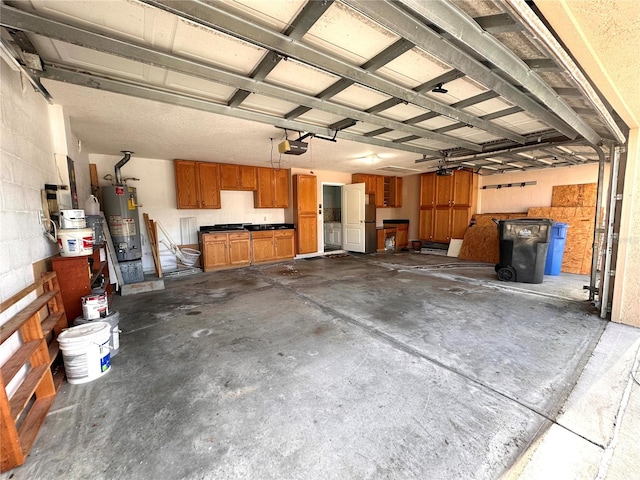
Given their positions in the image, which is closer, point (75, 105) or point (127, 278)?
point (75, 105)

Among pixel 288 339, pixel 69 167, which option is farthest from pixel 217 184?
pixel 288 339

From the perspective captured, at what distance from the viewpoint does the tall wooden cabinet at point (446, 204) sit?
7.13 meters

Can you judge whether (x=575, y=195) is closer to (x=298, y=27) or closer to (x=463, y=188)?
(x=463, y=188)

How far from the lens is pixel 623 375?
1989 mm

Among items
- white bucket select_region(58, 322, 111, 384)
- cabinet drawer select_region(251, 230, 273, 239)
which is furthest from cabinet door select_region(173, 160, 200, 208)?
white bucket select_region(58, 322, 111, 384)

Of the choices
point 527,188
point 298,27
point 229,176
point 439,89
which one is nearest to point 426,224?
point 527,188

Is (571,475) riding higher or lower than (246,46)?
lower

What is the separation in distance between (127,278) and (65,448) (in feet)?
12.2

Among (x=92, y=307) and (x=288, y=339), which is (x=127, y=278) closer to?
(x=92, y=307)

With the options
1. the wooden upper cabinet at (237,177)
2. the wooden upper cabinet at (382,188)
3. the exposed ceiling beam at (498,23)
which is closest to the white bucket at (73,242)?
the exposed ceiling beam at (498,23)

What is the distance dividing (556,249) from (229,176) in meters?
7.02

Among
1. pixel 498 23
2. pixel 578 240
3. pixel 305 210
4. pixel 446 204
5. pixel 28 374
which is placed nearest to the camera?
pixel 498 23

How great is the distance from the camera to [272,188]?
6785 mm

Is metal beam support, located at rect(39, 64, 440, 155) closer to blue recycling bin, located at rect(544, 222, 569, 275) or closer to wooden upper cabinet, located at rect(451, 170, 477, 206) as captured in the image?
blue recycling bin, located at rect(544, 222, 569, 275)
